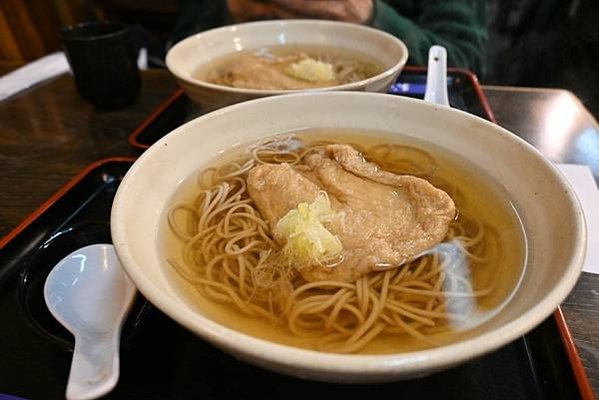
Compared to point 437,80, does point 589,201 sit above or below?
below

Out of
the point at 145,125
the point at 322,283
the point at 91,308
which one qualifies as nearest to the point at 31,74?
the point at 145,125

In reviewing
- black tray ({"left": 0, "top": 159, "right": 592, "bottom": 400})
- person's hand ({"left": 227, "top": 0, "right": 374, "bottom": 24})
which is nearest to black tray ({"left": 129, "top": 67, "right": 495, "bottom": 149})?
person's hand ({"left": 227, "top": 0, "right": 374, "bottom": 24})

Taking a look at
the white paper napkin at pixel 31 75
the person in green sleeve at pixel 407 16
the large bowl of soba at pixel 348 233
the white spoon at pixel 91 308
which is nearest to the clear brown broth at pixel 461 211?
the large bowl of soba at pixel 348 233

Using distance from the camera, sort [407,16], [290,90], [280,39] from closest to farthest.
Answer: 1. [290,90]
2. [280,39]
3. [407,16]

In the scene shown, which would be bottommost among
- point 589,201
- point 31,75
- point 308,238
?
point 589,201

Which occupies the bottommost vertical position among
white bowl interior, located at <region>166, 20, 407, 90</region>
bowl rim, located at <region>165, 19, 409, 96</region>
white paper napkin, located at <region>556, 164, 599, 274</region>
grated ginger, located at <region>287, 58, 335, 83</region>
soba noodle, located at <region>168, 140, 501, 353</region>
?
white paper napkin, located at <region>556, 164, 599, 274</region>

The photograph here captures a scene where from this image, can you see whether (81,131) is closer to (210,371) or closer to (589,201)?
(210,371)

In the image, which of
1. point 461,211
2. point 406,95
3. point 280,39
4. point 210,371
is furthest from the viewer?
point 280,39

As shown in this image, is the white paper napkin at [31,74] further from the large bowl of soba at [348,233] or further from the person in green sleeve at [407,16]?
the large bowl of soba at [348,233]

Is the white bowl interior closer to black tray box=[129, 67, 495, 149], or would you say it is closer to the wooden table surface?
black tray box=[129, 67, 495, 149]
